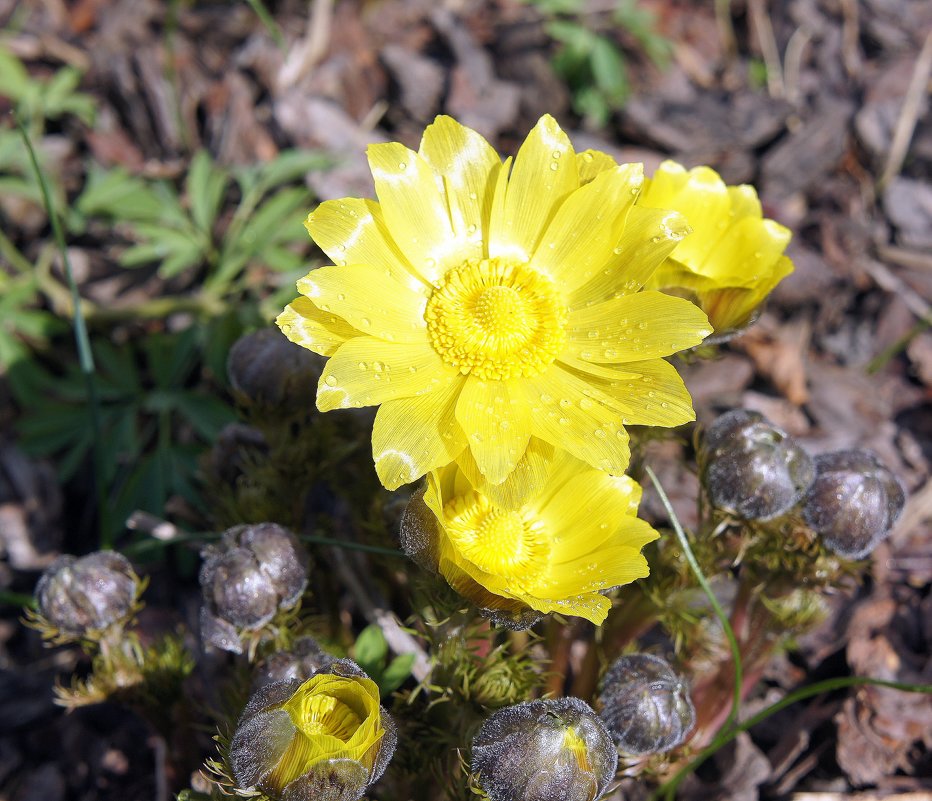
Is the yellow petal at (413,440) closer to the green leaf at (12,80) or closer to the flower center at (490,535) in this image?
the flower center at (490,535)

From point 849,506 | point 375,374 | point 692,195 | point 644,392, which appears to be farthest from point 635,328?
point 849,506

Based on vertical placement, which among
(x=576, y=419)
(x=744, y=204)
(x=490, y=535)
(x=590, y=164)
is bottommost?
(x=490, y=535)

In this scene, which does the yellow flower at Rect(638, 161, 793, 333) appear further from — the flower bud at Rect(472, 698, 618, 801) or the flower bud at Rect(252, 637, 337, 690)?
the flower bud at Rect(252, 637, 337, 690)

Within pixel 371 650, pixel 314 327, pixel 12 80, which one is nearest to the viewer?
pixel 314 327

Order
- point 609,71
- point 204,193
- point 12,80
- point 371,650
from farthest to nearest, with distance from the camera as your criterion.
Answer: point 609,71 < point 12,80 < point 204,193 < point 371,650

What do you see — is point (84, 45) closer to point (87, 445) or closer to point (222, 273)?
point (222, 273)

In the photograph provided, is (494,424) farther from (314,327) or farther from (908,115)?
(908,115)

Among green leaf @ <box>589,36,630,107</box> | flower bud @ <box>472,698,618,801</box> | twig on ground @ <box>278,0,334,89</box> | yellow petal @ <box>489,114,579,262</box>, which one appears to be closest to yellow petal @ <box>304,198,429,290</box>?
yellow petal @ <box>489,114,579,262</box>
